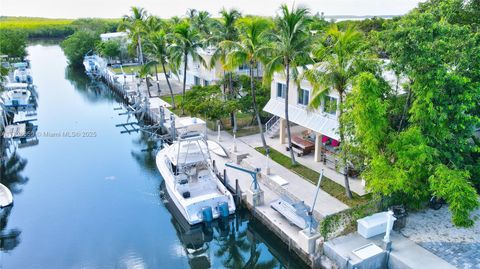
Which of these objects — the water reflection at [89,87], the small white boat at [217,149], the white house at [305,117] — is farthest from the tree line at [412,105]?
the water reflection at [89,87]

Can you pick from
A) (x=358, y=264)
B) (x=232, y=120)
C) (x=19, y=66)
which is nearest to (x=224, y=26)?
(x=232, y=120)

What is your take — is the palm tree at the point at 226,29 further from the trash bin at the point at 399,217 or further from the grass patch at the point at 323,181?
the trash bin at the point at 399,217

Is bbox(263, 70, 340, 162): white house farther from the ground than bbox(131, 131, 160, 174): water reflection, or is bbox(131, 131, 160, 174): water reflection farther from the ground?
bbox(263, 70, 340, 162): white house

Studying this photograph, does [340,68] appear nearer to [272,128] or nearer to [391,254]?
[391,254]

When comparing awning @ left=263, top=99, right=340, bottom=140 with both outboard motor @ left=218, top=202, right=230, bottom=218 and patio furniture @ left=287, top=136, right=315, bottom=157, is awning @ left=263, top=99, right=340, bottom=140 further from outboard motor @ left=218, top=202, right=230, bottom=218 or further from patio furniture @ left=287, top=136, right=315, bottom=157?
outboard motor @ left=218, top=202, right=230, bottom=218

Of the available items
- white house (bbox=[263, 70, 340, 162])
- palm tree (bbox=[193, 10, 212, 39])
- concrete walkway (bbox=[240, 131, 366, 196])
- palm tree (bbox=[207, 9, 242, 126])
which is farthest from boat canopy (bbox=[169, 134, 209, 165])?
palm tree (bbox=[193, 10, 212, 39])

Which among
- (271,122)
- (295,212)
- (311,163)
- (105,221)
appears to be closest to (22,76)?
(271,122)
